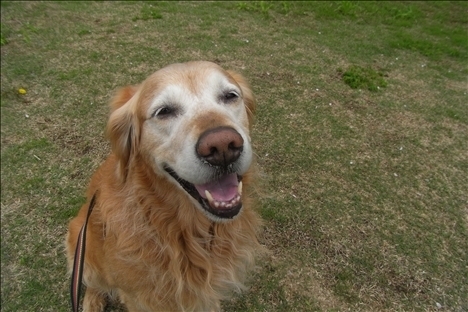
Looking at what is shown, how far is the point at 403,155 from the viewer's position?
4.14 m

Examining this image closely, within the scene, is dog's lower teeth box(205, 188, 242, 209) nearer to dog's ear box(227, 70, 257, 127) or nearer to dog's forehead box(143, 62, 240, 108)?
dog's forehead box(143, 62, 240, 108)

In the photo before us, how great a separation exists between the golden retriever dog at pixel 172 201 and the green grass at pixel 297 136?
0.73 meters

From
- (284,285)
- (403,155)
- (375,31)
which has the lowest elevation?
(284,285)

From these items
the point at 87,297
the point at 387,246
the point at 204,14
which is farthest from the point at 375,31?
the point at 87,297

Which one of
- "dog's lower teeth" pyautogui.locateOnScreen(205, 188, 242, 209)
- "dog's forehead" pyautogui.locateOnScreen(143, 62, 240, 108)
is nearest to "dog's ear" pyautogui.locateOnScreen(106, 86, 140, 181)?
"dog's forehead" pyautogui.locateOnScreen(143, 62, 240, 108)

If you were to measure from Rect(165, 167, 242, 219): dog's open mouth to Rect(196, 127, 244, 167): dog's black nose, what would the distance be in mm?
156

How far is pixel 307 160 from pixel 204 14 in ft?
13.6

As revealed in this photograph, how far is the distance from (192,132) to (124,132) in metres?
0.75

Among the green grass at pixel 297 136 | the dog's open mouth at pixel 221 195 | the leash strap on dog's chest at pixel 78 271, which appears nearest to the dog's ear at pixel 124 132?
the leash strap on dog's chest at pixel 78 271

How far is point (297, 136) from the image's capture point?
167 inches

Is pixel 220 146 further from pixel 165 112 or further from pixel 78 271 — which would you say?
pixel 78 271

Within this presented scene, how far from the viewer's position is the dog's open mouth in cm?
186

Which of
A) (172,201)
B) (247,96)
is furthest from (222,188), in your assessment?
(247,96)

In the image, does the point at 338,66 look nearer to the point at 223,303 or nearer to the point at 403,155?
the point at 403,155
